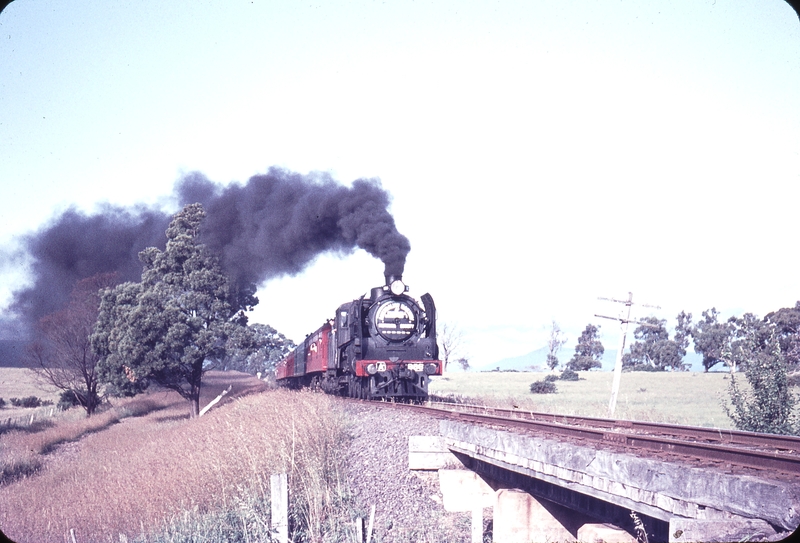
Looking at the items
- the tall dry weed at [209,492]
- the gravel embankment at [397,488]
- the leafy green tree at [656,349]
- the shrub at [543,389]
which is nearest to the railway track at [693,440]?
the gravel embankment at [397,488]

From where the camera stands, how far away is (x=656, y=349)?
92062 mm

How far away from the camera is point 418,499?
36.0 feet

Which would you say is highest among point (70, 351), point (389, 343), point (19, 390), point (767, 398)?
point (389, 343)

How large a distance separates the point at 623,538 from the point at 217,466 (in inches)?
277

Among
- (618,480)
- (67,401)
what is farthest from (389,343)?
(67,401)

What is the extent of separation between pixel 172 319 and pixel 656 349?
257 feet

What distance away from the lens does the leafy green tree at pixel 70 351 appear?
3562 cm

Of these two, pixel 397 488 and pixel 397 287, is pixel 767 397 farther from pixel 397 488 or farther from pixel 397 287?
pixel 397 287

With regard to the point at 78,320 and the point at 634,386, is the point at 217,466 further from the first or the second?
the point at 634,386

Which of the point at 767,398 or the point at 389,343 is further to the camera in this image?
the point at 389,343

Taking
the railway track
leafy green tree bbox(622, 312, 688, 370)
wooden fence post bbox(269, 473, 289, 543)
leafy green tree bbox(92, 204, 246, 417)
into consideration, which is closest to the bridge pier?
the railway track

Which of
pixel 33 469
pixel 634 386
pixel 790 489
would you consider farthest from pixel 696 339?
pixel 790 489

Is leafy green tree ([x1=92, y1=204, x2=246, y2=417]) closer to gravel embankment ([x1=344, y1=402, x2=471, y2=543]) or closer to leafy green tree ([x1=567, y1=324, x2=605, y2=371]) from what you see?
gravel embankment ([x1=344, y1=402, x2=471, y2=543])

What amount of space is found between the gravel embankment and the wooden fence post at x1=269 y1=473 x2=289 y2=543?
1.65m
